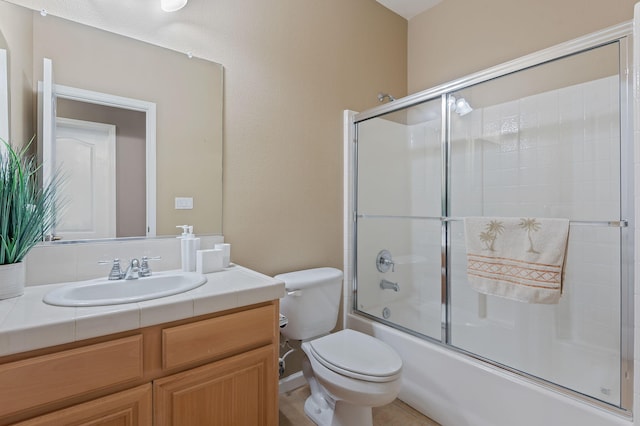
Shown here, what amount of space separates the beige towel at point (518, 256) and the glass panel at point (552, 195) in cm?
30

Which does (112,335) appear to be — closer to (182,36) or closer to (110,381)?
(110,381)

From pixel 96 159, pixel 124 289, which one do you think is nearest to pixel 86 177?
pixel 96 159

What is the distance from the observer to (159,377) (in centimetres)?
99

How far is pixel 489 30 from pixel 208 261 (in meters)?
2.36

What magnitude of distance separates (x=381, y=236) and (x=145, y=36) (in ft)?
5.95

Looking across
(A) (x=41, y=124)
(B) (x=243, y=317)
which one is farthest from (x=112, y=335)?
(A) (x=41, y=124)

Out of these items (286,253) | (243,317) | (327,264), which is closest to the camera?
(243,317)

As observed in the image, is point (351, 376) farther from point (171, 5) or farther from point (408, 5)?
point (408, 5)

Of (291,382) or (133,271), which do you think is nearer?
(133,271)

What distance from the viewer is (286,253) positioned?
192 centimetres

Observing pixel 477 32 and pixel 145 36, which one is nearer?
pixel 145 36

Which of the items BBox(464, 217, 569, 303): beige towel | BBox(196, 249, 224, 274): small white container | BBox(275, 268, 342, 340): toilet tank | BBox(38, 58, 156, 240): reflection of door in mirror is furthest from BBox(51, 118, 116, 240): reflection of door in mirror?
BBox(464, 217, 569, 303): beige towel

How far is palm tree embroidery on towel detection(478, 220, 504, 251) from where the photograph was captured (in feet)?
5.10

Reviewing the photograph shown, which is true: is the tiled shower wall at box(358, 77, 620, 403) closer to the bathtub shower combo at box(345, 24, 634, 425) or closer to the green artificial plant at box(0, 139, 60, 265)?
the bathtub shower combo at box(345, 24, 634, 425)
